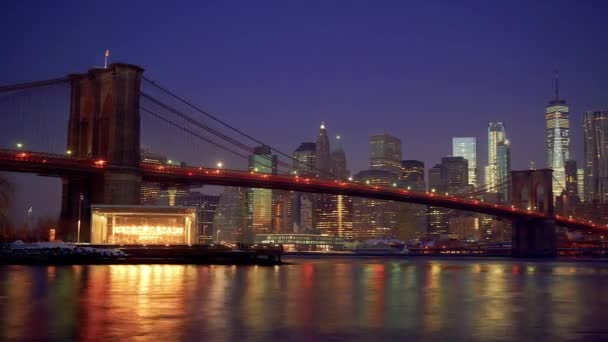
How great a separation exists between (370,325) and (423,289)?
14.2 metres

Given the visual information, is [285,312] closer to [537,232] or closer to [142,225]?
[142,225]

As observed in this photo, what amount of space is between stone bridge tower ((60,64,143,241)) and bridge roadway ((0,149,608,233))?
5.40ft

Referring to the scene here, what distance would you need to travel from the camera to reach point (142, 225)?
211 ft

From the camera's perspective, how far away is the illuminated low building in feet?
206

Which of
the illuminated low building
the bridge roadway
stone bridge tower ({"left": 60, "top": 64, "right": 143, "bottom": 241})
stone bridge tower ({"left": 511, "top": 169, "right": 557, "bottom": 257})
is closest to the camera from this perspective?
the bridge roadway

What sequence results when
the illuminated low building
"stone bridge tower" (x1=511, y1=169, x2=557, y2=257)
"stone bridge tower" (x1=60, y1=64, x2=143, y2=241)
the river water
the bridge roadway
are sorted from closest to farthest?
the river water
the bridge roadway
the illuminated low building
"stone bridge tower" (x1=60, y1=64, x2=143, y2=241)
"stone bridge tower" (x1=511, y1=169, x2=557, y2=257)

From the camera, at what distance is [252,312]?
2067 cm

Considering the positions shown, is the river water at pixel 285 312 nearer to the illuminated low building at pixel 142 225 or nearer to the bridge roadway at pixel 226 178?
the illuminated low building at pixel 142 225

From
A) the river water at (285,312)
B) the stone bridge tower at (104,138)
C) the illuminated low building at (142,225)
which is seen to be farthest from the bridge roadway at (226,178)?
the river water at (285,312)

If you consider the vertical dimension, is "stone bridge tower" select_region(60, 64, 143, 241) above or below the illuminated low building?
above

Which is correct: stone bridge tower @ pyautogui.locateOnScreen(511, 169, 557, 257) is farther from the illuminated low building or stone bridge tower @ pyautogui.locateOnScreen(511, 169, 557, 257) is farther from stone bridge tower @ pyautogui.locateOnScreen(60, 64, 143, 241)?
stone bridge tower @ pyautogui.locateOnScreen(60, 64, 143, 241)

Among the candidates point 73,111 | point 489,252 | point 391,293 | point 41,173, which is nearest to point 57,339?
point 391,293

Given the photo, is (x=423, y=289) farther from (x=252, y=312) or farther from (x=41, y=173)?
(x=41, y=173)

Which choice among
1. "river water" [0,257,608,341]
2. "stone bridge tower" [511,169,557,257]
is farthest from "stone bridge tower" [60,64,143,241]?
"stone bridge tower" [511,169,557,257]
